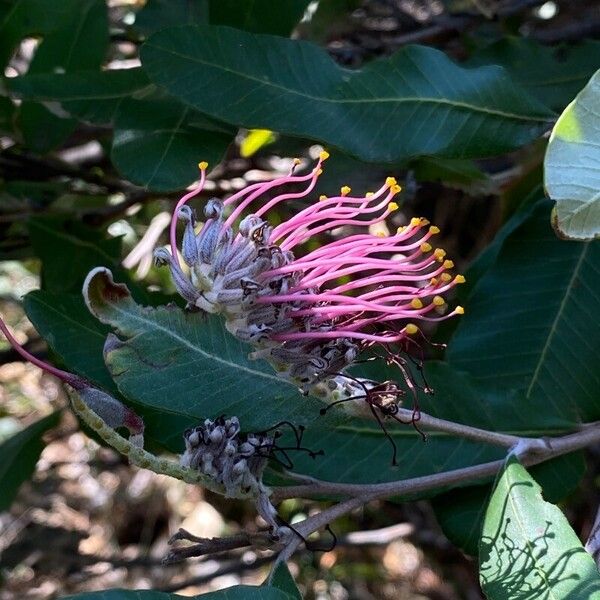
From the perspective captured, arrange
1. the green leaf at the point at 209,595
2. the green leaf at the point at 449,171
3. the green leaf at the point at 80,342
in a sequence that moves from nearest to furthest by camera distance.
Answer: the green leaf at the point at 209,595 → the green leaf at the point at 80,342 → the green leaf at the point at 449,171

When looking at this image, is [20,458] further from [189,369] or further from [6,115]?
[189,369]

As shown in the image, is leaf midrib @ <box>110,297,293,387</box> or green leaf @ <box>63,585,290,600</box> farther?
leaf midrib @ <box>110,297,293,387</box>

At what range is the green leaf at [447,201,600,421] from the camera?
120cm

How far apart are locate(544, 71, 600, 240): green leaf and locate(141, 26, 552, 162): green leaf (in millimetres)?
319

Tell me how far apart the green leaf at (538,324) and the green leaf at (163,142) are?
42 cm

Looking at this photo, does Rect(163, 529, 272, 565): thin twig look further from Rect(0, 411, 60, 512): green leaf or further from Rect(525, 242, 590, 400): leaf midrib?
Rect(0, 411, 60, 512): green leaf

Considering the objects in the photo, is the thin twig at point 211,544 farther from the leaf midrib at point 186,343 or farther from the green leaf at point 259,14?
the green leaf at point 259,14

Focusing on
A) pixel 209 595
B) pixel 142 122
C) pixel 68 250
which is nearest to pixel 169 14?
pixel 142 122

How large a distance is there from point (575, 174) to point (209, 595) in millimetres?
468

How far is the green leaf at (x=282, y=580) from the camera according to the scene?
0.90 meters

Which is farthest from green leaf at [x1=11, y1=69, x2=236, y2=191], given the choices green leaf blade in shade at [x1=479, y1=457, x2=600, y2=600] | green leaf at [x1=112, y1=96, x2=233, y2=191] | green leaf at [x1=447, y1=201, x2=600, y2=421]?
green leaf blade in shade at [x1=479, y1=457, x2=600, y2=600]

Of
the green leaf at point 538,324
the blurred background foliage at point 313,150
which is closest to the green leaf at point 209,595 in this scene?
the blurred background foliage at point 313,150

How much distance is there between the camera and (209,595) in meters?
0.78

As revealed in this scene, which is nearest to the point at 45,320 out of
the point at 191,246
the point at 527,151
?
the point at 191,246
